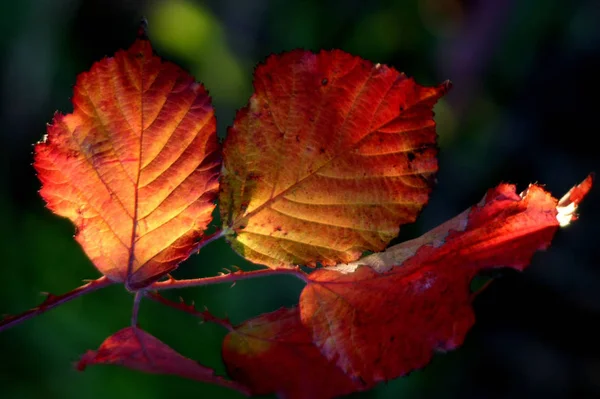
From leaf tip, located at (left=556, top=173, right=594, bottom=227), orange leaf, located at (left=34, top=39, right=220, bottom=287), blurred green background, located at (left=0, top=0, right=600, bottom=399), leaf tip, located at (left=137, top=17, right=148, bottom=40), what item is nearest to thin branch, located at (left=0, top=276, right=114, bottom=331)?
orange leaf, located at (left=34, top=39, right=220, bottom=287)

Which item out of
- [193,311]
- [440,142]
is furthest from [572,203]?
[440,142]

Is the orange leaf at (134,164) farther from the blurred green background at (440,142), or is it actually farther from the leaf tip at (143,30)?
the blurred green background at (440,142)

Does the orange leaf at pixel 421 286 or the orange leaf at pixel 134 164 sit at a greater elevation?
the orange leaf at pixel 134 164

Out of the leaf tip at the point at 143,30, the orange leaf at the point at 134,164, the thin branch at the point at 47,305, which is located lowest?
the thin branch at the point at 47,305

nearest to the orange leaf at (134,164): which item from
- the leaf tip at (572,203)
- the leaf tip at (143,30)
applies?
the leaf tip at (143,30)

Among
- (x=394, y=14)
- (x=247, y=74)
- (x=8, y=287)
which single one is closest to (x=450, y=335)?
(x=8, y=287)

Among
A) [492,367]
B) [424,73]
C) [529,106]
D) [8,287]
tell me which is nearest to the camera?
[8,287]

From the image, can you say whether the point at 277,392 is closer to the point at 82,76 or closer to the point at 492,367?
the point at 82,76
